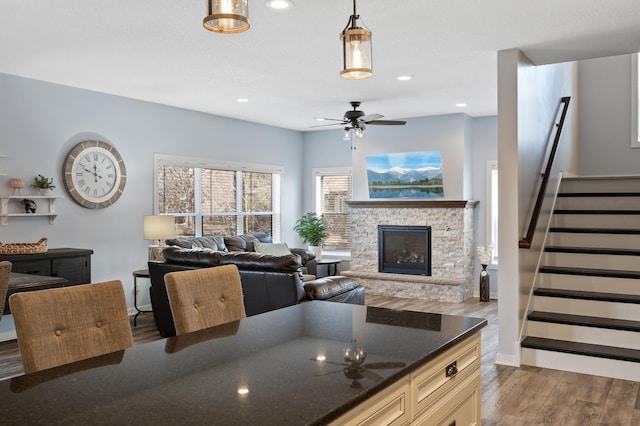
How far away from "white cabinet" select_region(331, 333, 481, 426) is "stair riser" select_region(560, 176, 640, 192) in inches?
193

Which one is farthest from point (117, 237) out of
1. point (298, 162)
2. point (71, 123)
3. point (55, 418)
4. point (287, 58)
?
point (55, 418)

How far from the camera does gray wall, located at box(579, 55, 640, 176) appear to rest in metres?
7.68

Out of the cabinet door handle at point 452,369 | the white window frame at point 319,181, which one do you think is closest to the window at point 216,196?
the white window frame at point 319,181

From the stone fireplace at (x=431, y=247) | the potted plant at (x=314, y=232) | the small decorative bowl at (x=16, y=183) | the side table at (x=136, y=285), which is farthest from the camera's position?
the potted plant at (x=314, y=232)

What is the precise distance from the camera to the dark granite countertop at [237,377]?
1311 millimetres

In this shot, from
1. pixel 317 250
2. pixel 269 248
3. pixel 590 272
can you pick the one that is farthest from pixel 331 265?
pixel 590 272

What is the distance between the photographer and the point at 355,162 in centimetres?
934

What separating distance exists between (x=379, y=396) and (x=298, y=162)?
8.73 m

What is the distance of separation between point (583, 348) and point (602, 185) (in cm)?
261

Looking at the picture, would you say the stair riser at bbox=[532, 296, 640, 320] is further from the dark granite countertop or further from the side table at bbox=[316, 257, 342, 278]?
the side table at bbox=[316, 257, 342, 278]

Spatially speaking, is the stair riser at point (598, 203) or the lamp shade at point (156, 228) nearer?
the stair riser at point (598, 203)

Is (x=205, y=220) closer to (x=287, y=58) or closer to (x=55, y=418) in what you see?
(x=287, y=58)

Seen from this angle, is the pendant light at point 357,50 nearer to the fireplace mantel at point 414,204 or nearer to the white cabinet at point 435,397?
the white cabinet at point 435,397

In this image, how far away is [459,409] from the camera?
2.15m
